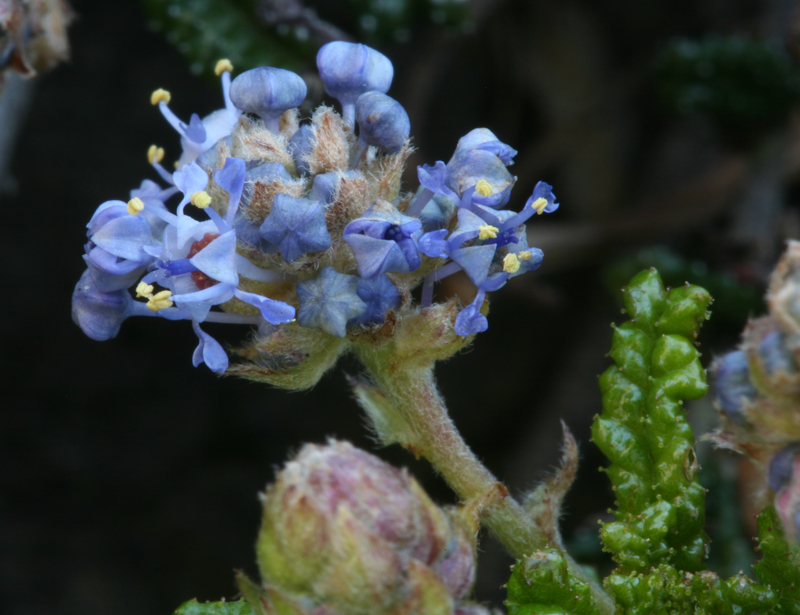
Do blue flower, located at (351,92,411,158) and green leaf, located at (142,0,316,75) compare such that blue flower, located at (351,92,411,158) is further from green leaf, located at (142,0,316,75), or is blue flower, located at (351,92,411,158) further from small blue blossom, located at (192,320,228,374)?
green leaf, located at (142,0,316,75)

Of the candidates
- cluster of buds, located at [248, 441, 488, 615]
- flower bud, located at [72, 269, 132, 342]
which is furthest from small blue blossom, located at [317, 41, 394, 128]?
cluster of buds, located at [248, 441, 488, 615]

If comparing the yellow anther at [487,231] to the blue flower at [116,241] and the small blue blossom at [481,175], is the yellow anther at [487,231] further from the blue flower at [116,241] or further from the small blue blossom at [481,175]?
the blue flower at [116,241]

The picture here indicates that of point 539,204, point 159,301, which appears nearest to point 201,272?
point 159,301

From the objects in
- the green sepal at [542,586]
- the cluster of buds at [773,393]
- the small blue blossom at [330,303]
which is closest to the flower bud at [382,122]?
the small blue blossom at [330,303]

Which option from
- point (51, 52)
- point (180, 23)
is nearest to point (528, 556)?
point (51, 52)

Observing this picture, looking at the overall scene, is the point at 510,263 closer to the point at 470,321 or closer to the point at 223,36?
the point at 470,321

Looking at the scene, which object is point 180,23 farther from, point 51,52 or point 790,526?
point 790,526
